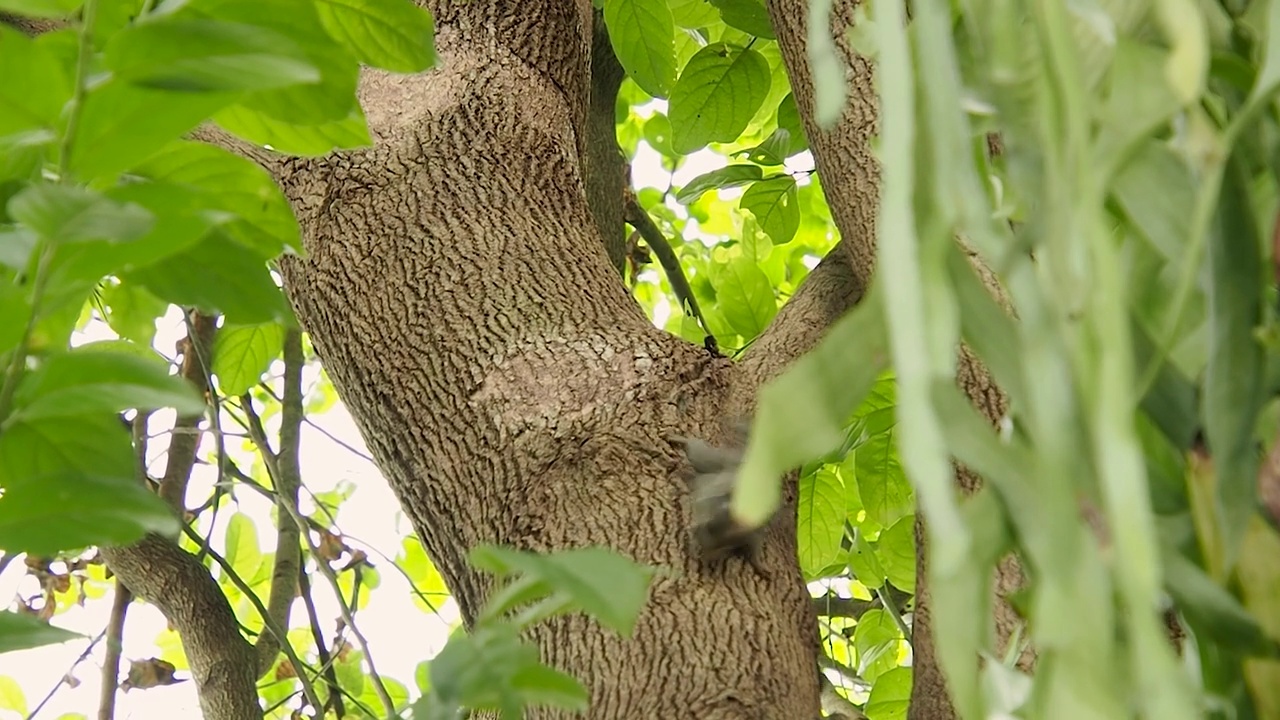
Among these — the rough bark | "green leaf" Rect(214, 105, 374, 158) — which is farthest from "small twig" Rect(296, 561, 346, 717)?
"green leaf" Rect(214, 105, 374, 158)

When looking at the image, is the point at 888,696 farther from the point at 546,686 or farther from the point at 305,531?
the point at 546,686

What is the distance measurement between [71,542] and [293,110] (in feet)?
0.58

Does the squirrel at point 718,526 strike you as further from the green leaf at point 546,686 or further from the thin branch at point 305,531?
the thin branch at point 305,531

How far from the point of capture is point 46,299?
0.37 m

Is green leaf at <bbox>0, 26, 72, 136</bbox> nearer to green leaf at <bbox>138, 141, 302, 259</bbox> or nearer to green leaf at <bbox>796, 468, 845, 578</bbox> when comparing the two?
green leaf at <bbox>138, 141, 302, 259</bbox>

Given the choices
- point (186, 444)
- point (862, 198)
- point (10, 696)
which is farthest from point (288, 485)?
point (862, 198)

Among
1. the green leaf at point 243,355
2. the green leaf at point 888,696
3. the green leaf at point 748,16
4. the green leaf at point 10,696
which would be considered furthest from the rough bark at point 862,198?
the green leaf at point 10,696

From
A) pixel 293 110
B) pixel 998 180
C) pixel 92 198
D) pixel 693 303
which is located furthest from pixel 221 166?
pixel 693 303

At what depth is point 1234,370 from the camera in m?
0.22

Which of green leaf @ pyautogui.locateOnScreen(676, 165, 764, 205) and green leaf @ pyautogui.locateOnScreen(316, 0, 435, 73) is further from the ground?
green leaf @ pyautogui.locateOnScreen(676, 165, 764, 205)

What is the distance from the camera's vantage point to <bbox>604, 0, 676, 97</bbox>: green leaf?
1.24m

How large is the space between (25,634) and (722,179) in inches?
44.4

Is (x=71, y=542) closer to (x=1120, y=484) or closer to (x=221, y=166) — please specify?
(x=221, y=166)


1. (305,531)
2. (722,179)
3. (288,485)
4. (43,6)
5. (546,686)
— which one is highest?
(722,179)
